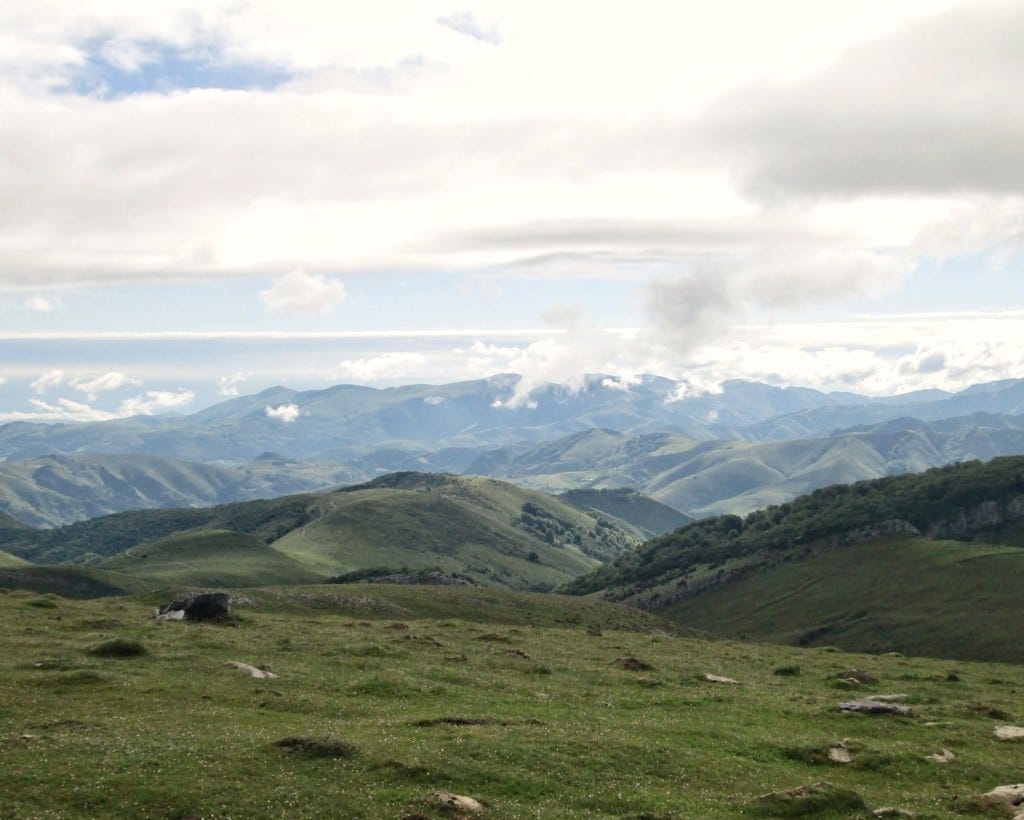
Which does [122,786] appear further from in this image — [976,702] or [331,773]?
[976,702]

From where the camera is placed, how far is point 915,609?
527ft

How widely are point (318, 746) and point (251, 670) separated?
694 inches

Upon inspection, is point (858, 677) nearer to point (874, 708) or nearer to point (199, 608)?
point (874, 708)

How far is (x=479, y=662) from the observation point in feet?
190

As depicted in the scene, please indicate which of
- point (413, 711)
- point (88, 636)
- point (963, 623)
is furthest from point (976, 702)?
point (963, 623)

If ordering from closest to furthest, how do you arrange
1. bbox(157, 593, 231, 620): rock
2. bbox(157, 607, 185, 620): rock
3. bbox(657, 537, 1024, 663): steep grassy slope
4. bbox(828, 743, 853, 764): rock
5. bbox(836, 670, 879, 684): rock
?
1. bbox(828, 743, 853, 764): rock
2. bbox(836, 670, 879, 684): rock
3. bbox(157, 607, 185, 620): rock
4. bbox(157, 593, 231, 620): rock
5. bbox(657, 537, 1024, 663): steep grassy slope

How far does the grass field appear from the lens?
1156 inches

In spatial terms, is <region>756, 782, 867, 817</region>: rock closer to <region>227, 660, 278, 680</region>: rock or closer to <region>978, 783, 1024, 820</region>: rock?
<region>978, 783, 1024, 820</region>: rock

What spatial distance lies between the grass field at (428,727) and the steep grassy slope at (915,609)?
7775 cm

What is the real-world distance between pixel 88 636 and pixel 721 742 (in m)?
42.3

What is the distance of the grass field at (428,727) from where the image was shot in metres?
29.4

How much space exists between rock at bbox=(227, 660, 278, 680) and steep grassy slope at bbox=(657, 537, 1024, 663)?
115 meters

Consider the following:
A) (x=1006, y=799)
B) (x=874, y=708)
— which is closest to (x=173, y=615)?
(x=874, y=708)

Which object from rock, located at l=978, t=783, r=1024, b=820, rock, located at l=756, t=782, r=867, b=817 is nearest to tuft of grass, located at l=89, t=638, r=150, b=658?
rock, located at l=756, t=782, r=867, b=817
